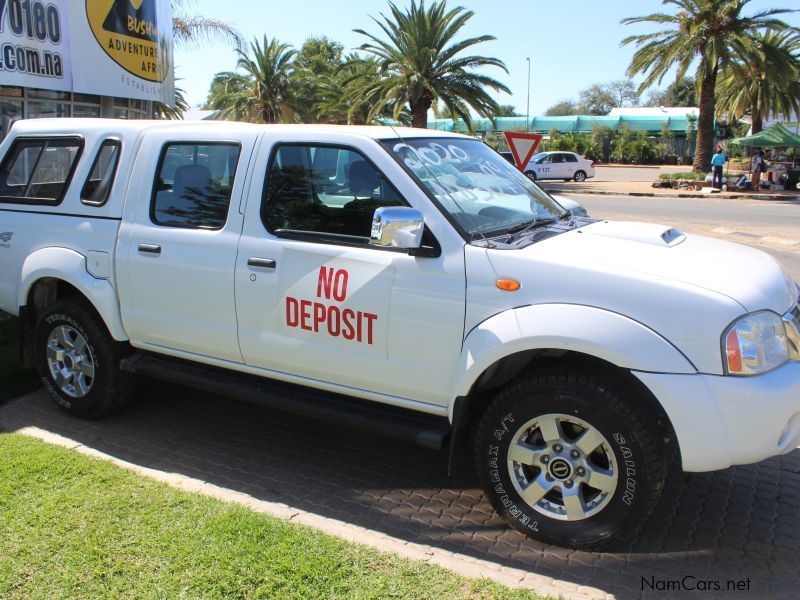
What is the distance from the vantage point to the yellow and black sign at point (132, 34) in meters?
12.9

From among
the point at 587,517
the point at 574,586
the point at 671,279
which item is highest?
the point at 671,279

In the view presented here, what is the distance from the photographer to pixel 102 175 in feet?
15.9

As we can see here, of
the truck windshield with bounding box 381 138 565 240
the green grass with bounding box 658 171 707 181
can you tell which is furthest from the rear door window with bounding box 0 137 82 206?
the green grass with bounding box 658 171 707 181

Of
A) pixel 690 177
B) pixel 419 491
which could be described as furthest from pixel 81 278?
pixel 690 177

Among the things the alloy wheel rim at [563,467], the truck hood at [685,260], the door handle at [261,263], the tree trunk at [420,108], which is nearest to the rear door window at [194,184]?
the door handle at [261,263]

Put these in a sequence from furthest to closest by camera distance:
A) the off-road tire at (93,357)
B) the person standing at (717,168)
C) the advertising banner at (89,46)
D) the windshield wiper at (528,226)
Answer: the person standing at (717,168), the advertising banner at (89,46), the off-road tire at (93,357), the windshield wiper at (528,226)

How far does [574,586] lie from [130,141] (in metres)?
3.72

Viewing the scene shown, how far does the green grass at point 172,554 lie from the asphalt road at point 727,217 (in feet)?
29.6

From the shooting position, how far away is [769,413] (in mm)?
3041

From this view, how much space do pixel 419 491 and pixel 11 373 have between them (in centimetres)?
361

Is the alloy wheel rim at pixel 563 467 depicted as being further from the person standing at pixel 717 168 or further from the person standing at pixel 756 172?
the person standing at pixel 756 172

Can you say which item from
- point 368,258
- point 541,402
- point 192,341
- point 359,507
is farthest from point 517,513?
point 192,341

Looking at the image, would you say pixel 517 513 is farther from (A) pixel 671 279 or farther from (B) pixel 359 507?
(A) pixel 671 279

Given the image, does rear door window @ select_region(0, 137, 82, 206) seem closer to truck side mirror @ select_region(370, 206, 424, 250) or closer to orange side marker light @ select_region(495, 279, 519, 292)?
truck side mirror @ select_region(370, 206, 424, 250)
